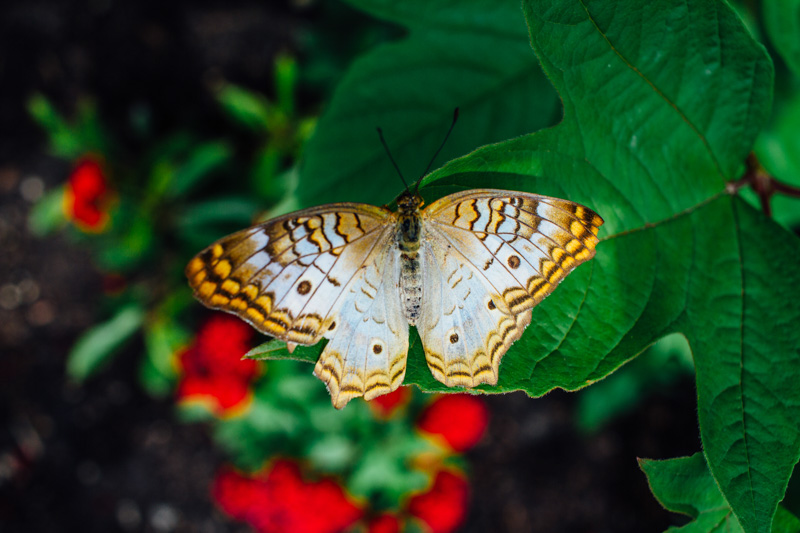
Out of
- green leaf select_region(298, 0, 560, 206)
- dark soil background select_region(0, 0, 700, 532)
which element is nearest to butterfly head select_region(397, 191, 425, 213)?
green leaf select_region(298, 0, 560, 206)

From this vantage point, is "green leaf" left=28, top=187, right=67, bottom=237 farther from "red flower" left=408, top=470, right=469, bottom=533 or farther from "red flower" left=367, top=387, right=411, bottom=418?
"red flower" left=408, top=470, right=469, bottom=533

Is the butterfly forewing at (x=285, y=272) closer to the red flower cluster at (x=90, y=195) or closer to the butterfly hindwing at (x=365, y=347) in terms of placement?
the butterfly hindwing at (x=365, y=347)

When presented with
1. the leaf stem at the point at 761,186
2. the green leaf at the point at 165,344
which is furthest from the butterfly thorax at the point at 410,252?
the green leaf at the point at 165,344

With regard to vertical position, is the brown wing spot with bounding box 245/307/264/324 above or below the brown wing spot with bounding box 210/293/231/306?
below

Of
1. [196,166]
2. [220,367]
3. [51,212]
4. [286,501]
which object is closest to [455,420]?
[286,501]

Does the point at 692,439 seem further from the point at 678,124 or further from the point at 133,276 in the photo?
the point at 133,276

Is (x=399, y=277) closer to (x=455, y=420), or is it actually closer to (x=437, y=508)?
(x=455, y=420)
